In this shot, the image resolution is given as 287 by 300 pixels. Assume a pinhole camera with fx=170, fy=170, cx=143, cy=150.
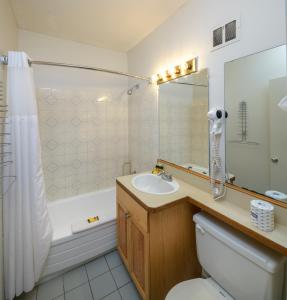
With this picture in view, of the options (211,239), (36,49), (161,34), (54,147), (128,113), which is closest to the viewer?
(211,239)

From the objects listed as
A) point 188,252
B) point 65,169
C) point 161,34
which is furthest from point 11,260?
point 161,34

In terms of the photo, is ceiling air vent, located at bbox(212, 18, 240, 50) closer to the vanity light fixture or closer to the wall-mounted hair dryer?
the vanity light fixture

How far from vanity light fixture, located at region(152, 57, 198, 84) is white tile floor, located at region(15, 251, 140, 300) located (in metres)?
1.95

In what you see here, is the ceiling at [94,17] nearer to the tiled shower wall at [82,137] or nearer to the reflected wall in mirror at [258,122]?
the tiled shower wall at [82,137]

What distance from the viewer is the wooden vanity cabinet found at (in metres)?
1.15

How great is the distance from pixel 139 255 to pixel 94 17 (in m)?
2.25

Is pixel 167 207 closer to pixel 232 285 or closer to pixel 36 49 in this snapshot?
pixel 232 285

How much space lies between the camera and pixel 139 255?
129 centimetres

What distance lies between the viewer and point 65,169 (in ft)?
7.49

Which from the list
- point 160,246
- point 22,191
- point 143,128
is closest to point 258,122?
point 160,246

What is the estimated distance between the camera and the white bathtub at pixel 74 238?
154 cm

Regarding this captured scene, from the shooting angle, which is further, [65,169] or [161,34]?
[65,169]

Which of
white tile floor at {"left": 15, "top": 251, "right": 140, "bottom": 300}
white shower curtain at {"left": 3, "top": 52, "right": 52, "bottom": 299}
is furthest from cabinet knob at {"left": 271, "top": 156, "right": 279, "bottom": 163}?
white shower curtain at {"left": 3, "top": 52, "right": 52, "bottom": 299}

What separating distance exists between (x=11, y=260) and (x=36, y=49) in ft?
7.13
